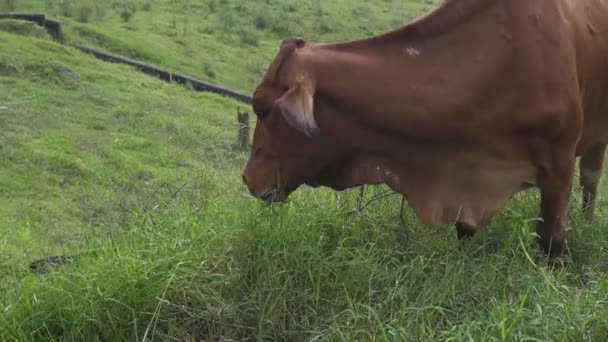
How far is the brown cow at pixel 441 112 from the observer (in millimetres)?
3750

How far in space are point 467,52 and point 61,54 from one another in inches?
330

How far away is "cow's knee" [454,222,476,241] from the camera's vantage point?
3852 mm

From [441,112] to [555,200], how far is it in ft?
2.05

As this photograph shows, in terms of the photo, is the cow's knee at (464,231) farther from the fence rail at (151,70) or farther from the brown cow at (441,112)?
the fence rail at (151,70)

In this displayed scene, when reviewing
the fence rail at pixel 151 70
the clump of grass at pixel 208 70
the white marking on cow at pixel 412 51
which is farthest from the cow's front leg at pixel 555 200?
the clump of grass at pixel 208 70

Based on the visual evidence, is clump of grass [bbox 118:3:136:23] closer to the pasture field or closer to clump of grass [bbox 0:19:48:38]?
clump of grass [bbox 0:19:48:38]

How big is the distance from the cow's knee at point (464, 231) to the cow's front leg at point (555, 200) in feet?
0.99

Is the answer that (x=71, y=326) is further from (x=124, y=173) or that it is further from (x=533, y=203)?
(x=124, y=173)

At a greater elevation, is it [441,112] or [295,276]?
[441,112]

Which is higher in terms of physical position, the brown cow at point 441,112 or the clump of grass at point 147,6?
the brown cow at point 441,112

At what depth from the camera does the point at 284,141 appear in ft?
12.6

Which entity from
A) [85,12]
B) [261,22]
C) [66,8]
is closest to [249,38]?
[261,22]

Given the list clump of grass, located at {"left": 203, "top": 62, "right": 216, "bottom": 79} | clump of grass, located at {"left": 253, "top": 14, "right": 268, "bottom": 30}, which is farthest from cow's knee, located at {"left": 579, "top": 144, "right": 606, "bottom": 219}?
clump of grass, located at {"left": 253, "top": 14, "right": 268, "bottom": 30}

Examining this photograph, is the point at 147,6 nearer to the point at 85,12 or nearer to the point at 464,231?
the point at 85,12
